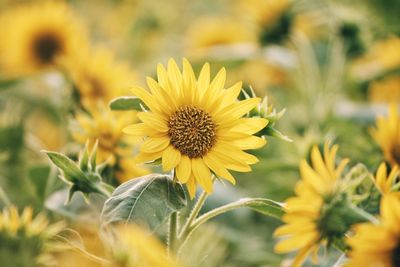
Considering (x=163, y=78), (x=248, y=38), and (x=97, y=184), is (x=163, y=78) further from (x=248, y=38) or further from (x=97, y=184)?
(x=248, y=38)

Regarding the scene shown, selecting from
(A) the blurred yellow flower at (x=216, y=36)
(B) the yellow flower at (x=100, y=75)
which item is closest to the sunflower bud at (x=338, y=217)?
(B) the yellow flower at (x=100, y=75)

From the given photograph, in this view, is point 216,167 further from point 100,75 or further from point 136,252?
point 100,75

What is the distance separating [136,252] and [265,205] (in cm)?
24

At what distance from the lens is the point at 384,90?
196 cm

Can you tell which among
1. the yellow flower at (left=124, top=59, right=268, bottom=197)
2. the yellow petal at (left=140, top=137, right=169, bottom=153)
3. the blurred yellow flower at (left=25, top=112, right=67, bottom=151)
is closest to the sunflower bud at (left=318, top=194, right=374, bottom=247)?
the yellow flower at (left=124, top=59, right=268, bottom=197)

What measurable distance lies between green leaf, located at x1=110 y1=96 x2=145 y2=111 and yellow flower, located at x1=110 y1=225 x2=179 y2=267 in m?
0.19

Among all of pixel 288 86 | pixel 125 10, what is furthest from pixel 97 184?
pixel 125 10

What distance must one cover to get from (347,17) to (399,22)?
575mm

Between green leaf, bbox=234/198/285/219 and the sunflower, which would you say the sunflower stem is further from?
the sunflower

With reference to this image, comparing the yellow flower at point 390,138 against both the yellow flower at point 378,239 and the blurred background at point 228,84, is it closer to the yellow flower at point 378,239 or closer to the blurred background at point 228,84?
the blurred background at point 228,84

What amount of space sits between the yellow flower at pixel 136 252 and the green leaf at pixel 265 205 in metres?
0.17

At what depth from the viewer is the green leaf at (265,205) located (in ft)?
2.82

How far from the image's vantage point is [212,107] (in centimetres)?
88

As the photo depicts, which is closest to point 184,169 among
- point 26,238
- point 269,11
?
point 26,238
